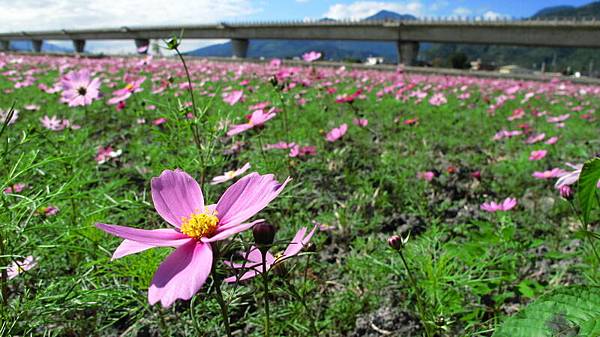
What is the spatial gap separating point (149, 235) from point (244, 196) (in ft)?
0.44

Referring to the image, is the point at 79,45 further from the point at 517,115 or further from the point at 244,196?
the point at 244,196

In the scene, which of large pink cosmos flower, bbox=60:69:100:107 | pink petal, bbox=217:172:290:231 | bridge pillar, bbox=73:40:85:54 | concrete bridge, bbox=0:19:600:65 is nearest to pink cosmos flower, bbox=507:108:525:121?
large pink cosmos flower, bbox=60:69:100:107

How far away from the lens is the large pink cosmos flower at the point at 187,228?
46cm

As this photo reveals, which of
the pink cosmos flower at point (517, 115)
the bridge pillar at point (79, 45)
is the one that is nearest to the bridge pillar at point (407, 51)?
the pink cosmos flower at point (517, 115)

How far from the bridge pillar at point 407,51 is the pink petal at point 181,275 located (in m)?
27.4

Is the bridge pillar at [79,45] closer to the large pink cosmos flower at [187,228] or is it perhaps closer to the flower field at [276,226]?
the flower field at [276,226]

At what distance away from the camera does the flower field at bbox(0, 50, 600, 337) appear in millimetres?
633

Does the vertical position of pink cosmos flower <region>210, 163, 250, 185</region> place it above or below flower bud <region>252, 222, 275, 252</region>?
below

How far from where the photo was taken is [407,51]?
26.7 m

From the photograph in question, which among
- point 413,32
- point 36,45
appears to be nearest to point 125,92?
point 413,32

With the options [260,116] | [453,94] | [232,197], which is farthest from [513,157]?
[453,94]

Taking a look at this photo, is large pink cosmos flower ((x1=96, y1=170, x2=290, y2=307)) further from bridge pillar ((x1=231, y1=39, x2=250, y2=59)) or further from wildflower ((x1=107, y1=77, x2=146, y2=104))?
bridge pillar ((x1=231, y1=39, x2=250, y2=59))

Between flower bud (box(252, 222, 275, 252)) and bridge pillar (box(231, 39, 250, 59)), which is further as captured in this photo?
bridge pillar (box(231, 39, 250, 59))

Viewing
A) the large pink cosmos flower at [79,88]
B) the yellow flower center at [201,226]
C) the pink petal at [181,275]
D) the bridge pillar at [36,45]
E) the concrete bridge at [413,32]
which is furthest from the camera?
the bridge pillar at [36,45]
